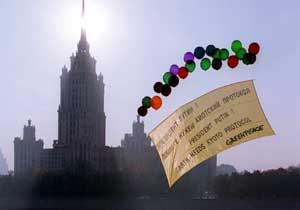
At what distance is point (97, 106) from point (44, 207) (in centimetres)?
3572

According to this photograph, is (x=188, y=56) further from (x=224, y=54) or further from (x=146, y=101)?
(x=146, y=101)

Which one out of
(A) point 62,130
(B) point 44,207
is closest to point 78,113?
(A) point 62,130

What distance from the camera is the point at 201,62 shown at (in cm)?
1035

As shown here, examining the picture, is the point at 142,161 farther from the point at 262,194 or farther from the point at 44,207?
the point at 262,194

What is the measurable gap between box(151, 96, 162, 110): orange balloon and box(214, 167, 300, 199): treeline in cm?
6982

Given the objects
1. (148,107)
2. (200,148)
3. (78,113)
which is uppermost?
(78,113)

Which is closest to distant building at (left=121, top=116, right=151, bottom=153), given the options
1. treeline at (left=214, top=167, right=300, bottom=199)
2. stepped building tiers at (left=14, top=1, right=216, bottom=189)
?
stepped building tiers at (left=14, top=1, right=216, bottom=189)

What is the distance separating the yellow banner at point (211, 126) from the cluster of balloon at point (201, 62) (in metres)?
0.73

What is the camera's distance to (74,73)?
12125 cm

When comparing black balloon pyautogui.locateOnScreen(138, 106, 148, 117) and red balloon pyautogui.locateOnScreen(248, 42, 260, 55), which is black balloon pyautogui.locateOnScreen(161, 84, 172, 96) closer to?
black balloon pyautogui.locateOnScreen(138, 106, 148, 117)

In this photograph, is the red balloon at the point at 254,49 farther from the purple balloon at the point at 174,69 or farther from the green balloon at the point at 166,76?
the green balloon at the point at 166,76

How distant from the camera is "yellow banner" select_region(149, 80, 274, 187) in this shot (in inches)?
366

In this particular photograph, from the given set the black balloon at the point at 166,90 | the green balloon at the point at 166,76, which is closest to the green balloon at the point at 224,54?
the green balloon at the point at 166,76

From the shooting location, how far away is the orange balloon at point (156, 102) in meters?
10.8
